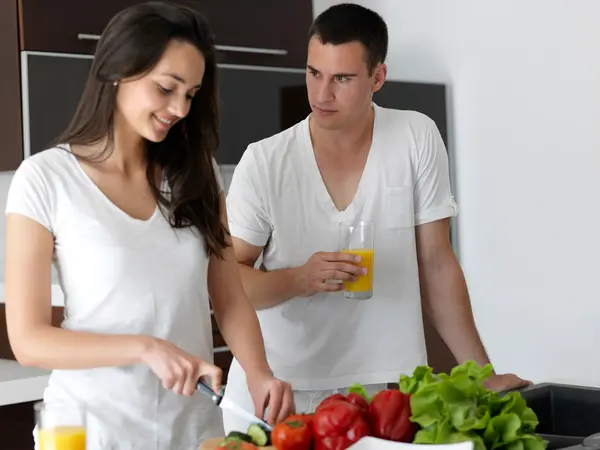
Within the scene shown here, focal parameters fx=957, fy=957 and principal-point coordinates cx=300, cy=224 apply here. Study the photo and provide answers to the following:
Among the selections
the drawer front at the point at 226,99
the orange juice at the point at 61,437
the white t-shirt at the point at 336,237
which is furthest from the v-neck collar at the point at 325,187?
the orange juice at the point at 61,437

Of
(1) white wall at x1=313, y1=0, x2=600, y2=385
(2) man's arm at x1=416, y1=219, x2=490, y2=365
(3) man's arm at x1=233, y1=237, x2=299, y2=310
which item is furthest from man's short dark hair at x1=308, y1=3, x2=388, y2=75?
(1) white wall at x1=313, y1=0, x2=600, y2=385

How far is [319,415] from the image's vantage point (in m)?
1.34

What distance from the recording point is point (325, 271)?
2021 mm

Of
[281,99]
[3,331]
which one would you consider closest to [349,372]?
[3,331]

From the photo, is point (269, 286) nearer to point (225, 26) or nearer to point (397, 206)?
point (397, 206)

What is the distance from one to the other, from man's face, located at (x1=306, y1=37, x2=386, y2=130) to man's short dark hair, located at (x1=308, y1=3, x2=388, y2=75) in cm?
1

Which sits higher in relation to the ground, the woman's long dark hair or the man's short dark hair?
the man's short dark hair

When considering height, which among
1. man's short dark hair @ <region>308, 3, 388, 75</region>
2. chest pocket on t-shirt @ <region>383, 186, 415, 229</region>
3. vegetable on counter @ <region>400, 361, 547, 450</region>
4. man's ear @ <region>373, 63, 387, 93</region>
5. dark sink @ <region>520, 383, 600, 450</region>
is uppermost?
man's short dark hair @ <region>308, 3, 388, 75</region>

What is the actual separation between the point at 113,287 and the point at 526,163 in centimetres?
234

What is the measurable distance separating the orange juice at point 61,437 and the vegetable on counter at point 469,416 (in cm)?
46

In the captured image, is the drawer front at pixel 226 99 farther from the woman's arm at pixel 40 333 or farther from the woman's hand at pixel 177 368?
the woman's hand at pixel 177 368

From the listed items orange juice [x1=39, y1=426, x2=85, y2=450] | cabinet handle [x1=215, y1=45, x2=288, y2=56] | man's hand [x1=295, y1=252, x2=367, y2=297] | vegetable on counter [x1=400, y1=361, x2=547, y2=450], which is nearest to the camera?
orange juice [x1=39, y1=426, x2=85, y2=450]

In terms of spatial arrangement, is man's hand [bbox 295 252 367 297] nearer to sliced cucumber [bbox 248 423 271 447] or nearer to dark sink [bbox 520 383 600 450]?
dark sink [bbox 520 383 600 450]

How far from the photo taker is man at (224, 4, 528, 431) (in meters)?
2.15
